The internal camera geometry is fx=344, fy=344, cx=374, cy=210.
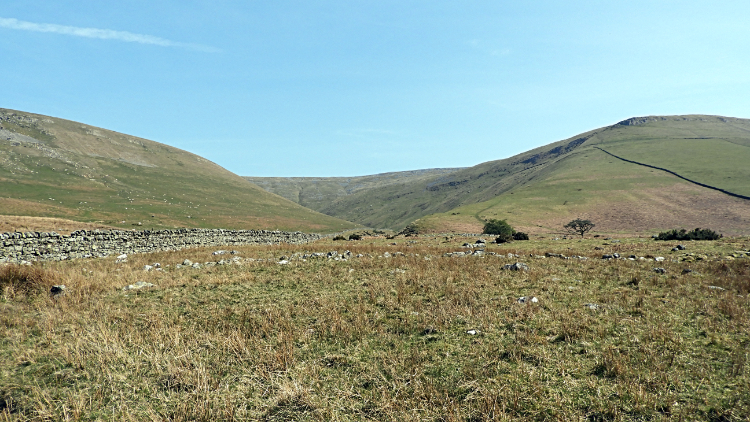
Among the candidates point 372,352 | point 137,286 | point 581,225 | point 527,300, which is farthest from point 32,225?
point 581,225

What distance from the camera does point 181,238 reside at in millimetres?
39500

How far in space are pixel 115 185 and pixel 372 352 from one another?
491ft

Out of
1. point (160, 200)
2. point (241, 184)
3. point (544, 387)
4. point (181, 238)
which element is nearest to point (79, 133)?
point (241, 184)

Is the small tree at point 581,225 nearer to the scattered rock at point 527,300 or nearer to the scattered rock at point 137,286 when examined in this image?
the scattered rock at point 527,300

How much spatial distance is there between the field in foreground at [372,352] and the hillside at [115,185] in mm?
77335

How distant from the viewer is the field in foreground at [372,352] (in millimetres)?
5352

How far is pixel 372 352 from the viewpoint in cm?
738

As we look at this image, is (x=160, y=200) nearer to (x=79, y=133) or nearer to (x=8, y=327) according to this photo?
(x=79, y=133)

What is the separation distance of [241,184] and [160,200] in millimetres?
75101

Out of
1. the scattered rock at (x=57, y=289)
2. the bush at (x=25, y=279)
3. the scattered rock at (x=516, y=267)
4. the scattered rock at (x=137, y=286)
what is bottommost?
the scattered rock at (x=516, y=267)

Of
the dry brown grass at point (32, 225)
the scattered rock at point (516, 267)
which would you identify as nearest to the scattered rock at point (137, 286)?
the scattered rock at point (516, 267)

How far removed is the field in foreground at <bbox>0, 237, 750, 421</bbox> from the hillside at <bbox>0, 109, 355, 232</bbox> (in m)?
77.3

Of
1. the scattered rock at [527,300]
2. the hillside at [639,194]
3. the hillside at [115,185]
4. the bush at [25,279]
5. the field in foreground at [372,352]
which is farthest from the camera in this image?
the hillside at [639,194]

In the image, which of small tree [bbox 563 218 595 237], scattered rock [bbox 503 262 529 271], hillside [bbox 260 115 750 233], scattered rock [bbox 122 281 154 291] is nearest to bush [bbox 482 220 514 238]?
small tree [bbox 563 218 595 237]
